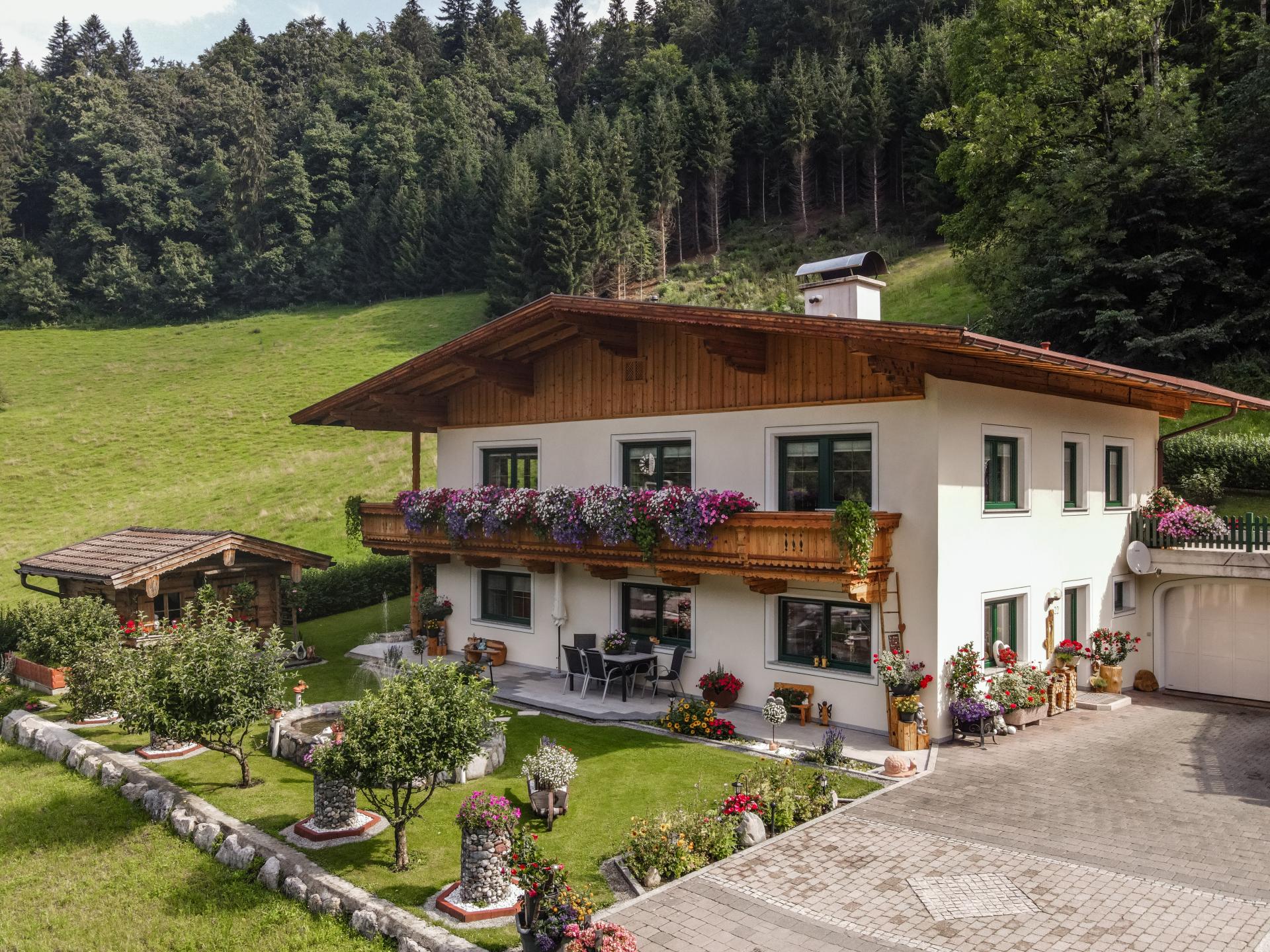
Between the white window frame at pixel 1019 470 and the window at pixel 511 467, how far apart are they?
891 centimetres

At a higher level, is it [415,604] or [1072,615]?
[1072,615]

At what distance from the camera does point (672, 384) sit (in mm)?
16469

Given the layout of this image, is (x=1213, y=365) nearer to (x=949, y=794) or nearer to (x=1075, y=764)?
(x=1075, y=764)

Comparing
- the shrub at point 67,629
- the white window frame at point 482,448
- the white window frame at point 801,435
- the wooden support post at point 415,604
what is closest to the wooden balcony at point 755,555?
the white window frame at point 801,435

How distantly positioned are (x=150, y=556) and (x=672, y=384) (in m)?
11.5

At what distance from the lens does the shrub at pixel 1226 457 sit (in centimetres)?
2125

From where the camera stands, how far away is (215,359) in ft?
189

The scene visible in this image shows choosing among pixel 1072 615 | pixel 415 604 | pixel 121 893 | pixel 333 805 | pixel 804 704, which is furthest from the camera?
pixel 415 604

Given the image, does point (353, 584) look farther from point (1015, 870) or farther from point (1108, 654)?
point (1015, 870)

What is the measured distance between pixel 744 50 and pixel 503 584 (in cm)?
7378

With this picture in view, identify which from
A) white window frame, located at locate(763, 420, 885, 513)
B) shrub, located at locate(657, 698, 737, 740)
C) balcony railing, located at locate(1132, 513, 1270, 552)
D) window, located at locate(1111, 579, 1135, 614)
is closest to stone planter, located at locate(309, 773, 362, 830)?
shrub, located at locate(657, 698, 737, 740)

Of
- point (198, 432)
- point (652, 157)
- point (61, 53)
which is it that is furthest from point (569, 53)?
point (198, 432)

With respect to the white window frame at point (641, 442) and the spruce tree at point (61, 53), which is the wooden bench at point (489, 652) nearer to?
the white window frame at point (641, 442)

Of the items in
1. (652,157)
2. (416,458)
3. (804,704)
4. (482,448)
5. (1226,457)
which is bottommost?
(804,704)
